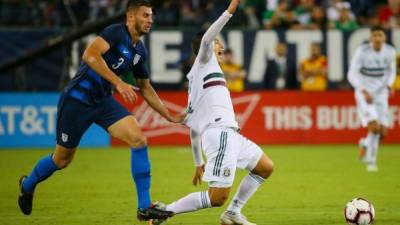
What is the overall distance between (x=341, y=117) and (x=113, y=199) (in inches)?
396

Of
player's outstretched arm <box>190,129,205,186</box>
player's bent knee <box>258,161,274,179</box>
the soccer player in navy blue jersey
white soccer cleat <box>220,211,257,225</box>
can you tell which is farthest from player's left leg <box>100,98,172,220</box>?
player's bent knee <box>258,161,274,179</box>

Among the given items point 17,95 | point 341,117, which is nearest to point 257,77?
point 341,117

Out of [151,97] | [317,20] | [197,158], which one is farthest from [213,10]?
[197,158]

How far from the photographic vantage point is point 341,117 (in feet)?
65.9

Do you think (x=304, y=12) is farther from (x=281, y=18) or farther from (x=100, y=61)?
(x=100, y=61)

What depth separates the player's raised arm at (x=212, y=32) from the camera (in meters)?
7.95

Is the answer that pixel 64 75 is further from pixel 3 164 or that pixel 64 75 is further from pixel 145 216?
pixel 145 216

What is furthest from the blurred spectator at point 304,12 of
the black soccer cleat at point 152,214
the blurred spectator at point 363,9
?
the black soccer cleat at point 152,214

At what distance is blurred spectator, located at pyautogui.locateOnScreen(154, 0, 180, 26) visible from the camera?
71.7 feet

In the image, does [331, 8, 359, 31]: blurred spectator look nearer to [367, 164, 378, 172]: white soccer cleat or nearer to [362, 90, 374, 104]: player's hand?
[362, 90, 374, 104]: player's hand

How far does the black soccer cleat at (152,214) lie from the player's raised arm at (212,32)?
1.52 m

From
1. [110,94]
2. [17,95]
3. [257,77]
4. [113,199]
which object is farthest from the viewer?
[257,77]

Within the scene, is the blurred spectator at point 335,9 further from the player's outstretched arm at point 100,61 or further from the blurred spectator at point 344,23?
the player's outstretched arm at point 100,61

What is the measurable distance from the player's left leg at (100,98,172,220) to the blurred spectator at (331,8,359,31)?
44.5ft
